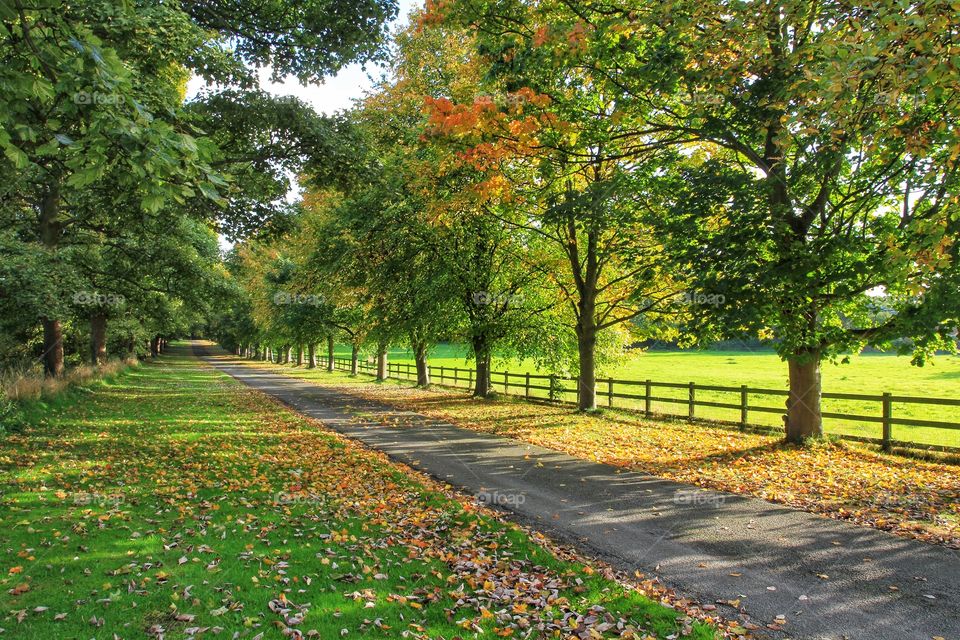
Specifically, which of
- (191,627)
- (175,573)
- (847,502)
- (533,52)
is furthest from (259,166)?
(847,502)

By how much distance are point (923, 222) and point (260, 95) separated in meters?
10.5

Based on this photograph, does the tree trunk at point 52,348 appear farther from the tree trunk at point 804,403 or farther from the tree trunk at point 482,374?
the tree trunk at point 804,403

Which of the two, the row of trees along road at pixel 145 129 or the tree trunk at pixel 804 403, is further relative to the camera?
the tree trunk at pixel 804 403

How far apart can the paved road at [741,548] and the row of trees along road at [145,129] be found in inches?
218

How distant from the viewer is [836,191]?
33.8ft

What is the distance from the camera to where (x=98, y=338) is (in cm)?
2784

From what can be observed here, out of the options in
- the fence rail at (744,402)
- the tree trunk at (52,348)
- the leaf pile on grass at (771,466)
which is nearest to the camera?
the leaf pile on grass at (771,466)

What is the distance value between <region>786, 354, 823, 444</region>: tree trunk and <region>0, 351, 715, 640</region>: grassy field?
7.93m

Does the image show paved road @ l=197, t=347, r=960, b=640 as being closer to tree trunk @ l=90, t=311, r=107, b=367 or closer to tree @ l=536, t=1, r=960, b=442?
tree @ l=536, t=1, r=960, b=442

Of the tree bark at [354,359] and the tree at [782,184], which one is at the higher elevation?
the tree at [782,184]

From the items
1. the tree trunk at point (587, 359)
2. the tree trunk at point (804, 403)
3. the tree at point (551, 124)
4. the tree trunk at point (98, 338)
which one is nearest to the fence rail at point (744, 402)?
the tree trunk at point (804, 403)

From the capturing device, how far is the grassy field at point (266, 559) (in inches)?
171

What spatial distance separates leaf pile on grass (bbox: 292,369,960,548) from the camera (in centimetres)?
763

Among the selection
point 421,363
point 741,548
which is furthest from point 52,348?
point 741,548
